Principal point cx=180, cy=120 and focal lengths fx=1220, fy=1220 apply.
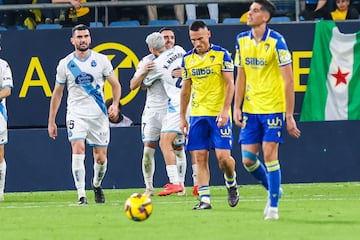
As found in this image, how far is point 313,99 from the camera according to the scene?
21.8 metres

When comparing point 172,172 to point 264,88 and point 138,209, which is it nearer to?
point 264,88

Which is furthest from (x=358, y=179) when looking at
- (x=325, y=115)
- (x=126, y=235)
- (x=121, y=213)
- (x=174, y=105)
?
(x=126, y=235)

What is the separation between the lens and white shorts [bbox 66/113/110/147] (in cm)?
1653

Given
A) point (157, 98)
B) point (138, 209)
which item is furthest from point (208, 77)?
point (157, 98)

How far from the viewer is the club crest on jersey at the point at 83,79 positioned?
653 inches

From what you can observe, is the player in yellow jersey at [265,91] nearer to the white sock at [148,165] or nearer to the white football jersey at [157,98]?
the white sock at [148,165]

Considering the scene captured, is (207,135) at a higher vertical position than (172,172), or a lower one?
higher

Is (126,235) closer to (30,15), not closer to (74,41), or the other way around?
(74,41)

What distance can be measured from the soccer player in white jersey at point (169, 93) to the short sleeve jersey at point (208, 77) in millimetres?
3073

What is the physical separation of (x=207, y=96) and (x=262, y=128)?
2.00m

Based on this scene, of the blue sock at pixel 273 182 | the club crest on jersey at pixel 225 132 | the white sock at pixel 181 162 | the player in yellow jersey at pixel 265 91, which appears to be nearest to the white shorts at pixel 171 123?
the white sock at pixel 181 162

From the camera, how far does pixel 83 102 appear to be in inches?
658

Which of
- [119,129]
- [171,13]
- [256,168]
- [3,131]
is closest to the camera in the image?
[256,168]

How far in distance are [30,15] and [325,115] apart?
5581 mm
